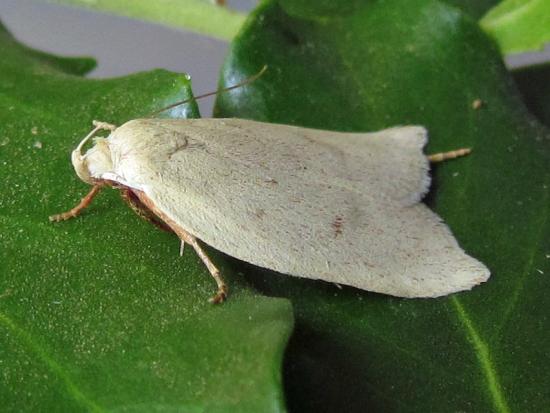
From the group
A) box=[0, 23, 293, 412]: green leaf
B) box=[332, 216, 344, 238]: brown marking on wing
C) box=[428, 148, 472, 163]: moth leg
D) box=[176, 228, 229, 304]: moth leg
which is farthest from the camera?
box=[428, 148, 472, 163]: moth leg

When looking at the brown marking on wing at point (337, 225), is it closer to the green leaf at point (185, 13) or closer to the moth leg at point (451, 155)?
the moth leg at point (451, 155)

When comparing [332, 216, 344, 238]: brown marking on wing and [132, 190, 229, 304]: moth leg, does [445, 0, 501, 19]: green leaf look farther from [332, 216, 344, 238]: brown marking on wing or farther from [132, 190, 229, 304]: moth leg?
[132, 190, 229, 304]: moth leg

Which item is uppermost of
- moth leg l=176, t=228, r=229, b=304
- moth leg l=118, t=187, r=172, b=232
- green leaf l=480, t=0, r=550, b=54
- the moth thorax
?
green leaf l=480, t=0, r=550, b=54

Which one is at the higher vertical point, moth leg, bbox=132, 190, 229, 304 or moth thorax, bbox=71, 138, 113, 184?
moth thorax, bbox=71, 138, 113, 184

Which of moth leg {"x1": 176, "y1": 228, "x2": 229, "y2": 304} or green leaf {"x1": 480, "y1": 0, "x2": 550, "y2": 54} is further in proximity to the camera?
green leaf {"x1": 480, "y1": 0, "x2": 550, "y2": 54}

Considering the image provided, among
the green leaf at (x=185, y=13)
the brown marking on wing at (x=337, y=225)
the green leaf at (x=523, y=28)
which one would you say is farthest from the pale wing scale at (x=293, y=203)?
the green leaf at (x=185, y=13)

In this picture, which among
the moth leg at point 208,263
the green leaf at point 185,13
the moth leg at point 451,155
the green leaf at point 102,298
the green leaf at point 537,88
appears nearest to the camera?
the green leaf at point 102,298

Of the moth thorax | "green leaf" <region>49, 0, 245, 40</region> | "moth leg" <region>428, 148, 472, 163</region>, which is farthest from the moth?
"green leaf" <region>49, 0, 245, 40</region>

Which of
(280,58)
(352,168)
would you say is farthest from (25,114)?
(352,168)
